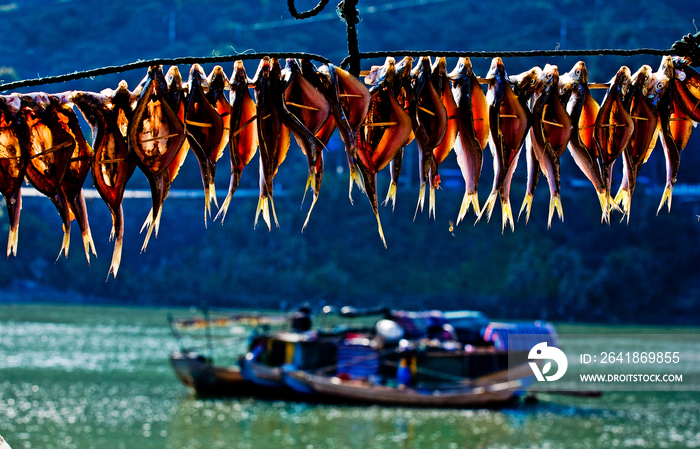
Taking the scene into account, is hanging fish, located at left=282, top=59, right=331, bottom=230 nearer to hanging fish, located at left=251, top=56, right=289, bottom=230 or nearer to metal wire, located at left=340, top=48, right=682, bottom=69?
hanging fish, located at left=251, top=56, right=289, bottom=230

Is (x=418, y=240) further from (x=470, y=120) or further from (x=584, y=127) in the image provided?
(x=470, y=120)

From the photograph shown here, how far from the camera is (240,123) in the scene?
1956mm

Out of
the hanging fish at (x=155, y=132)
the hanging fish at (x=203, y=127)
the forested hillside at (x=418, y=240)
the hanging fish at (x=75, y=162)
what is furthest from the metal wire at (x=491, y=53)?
the forested hillside at (x=418, y=240)

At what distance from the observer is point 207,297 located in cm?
7850

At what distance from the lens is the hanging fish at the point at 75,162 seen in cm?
199

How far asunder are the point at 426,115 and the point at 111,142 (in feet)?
2.82

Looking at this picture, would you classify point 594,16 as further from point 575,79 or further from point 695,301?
point 575,79

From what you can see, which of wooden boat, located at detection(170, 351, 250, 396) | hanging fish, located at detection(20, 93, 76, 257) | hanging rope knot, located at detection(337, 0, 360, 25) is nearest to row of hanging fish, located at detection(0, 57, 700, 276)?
hanging fish, located at detection(20, 93, 76, 257)

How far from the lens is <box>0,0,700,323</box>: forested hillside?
233 feet

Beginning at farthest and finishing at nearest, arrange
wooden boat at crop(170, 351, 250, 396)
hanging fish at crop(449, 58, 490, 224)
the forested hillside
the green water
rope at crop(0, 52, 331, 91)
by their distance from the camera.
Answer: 1. the forested hillside
2. wooden boat at crop(170, 351, 250, 396)
3. the green water
4. hanging fish at crop(449, 58, 490, 224)
5. rope at crop(0, 52, 331, 91)

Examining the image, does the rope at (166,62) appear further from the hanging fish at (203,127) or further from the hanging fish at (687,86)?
the hanging fish at (687,86)

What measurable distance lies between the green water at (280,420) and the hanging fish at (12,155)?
17.6m

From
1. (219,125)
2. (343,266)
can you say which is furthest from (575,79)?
(343,266)

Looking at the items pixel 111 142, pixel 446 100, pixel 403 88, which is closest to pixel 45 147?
pixel 111 142
